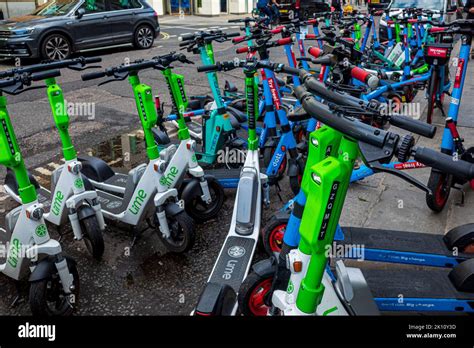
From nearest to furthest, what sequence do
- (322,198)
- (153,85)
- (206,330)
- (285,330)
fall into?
(322,198)
(285,330)
(206,330)
(153,85)

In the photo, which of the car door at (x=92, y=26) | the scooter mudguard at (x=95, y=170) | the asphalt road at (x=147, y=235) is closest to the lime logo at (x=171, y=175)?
the asphalt road at (x=147, y=235)

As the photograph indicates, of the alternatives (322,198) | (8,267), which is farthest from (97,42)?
(322,198)

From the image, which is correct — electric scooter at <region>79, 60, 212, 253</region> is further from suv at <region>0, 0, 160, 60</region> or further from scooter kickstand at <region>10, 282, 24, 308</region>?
suv at <region>0, 0, 160, 60</region>

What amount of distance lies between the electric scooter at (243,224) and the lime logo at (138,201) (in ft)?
2.69

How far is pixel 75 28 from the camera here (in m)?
11.7

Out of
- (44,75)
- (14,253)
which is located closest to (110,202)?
(14,253)

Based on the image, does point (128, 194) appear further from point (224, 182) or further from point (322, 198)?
point (322, 198)

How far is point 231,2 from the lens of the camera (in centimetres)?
2756

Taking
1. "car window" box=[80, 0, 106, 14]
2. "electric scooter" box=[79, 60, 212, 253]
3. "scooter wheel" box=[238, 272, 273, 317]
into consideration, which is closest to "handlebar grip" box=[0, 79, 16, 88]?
"electric scooter" box=[79, 60, 212, 253]

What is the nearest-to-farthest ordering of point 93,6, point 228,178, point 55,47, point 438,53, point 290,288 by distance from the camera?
point 290,288 < point 228,178 < point 438,53 < point 55,47 < point 93,6

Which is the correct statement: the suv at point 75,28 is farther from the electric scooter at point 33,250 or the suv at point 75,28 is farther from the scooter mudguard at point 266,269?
the scooter mudguard at point 266,269

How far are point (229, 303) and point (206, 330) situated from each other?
0.33m

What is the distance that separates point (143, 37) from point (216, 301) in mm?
12382

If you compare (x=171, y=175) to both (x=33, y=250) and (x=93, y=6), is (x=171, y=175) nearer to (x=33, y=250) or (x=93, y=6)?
(x=33, y=250)
